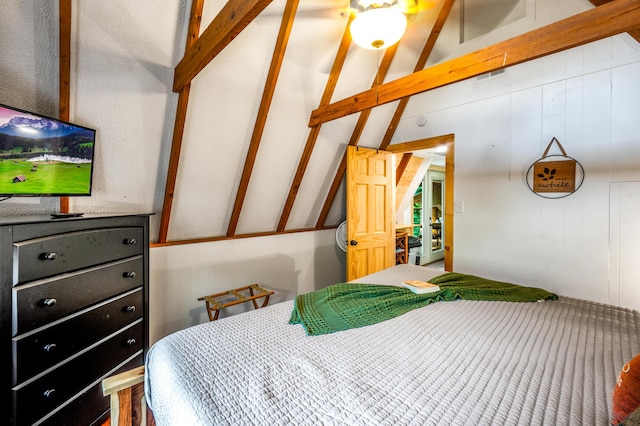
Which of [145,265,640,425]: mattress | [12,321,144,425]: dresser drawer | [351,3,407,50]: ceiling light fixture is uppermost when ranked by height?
[351,3,407,50]: ceiling light fixture

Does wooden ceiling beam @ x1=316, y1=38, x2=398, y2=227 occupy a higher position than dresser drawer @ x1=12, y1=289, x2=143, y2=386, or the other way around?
wooden ceiling beam @ x1=316, y1=38, x2=398, y2=227

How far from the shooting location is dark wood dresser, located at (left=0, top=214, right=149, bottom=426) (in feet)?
4.18

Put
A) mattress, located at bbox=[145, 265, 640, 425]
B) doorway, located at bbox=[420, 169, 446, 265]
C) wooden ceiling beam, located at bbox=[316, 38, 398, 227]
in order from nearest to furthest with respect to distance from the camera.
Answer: mattress, located at bbox=[145, 265, 640, 425]
wooden ceiling beam, located at bbox=[316, 38, 398, 227]
doorway, located at bbox=[420, 169, 446, 265]

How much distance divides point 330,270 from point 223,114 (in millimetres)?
2603

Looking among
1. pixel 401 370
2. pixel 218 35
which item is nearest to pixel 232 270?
pixel 218 35

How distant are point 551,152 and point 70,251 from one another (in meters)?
3.70

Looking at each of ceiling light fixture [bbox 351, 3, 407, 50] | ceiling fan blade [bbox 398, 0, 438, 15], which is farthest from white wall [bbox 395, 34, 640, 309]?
ceiling light fixture [bbox 351, 3, 407, 50]

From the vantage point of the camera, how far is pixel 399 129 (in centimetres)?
390

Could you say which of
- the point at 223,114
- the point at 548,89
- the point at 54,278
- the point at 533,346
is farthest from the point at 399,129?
the point at 54,278

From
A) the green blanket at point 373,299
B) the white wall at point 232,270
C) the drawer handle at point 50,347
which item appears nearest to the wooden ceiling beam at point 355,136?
the white wall at point 232,270

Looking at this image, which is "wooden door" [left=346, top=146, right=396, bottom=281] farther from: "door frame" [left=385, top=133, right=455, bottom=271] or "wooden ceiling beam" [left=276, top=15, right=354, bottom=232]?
"door frame" [left=385, top=133, right=455, bottom=271]

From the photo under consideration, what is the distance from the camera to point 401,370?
3.73ft

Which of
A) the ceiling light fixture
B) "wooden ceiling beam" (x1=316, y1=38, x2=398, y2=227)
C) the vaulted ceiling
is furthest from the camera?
"wooden ceiling beam" (x1=316, y1=38, x2=398, y2=227)

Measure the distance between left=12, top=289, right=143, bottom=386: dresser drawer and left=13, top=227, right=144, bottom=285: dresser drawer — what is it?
266mm
